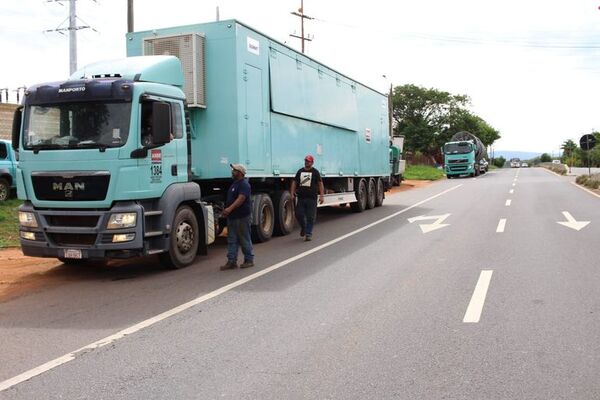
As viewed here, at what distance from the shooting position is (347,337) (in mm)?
5188

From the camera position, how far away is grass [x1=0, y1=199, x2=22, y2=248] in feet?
40.7

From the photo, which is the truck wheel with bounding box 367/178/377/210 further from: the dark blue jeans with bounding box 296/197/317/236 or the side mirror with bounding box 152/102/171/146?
the side mirror with bounding box 152/102/171/146

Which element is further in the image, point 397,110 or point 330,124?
point 397,110

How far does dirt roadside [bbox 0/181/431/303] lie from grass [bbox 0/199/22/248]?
1.49 m

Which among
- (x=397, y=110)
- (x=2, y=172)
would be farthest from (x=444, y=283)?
(x=397, y=110)

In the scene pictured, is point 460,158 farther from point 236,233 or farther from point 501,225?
point 236,233

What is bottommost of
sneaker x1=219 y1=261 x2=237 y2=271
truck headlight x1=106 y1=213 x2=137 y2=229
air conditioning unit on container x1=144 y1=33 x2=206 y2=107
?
sneaker x1=219 y1=261 x2=237 y2=271

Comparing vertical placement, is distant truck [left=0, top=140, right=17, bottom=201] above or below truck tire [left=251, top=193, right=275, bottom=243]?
above

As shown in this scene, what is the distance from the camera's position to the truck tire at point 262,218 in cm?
1163

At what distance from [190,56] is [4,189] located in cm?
973

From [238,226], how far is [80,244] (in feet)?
7.62

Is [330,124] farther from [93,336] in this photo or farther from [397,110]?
[397,110]

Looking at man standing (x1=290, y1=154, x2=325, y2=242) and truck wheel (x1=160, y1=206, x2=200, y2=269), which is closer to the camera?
truck wheel (x1=160, y1=206, x2=200, y2=269)

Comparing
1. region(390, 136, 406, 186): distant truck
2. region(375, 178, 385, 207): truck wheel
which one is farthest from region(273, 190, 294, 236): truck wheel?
region(390, 136, 406, 186): distant truck
